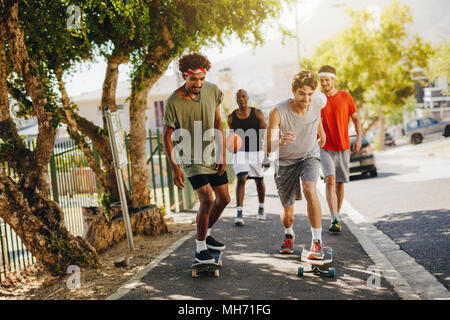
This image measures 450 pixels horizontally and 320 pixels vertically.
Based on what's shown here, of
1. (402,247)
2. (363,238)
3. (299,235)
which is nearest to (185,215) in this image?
(299,235)

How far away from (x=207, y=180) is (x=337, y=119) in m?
2.43

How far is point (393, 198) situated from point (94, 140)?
581cm

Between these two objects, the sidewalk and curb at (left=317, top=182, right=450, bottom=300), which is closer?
curb at (left=317, top=182, right=450, bottom=300)

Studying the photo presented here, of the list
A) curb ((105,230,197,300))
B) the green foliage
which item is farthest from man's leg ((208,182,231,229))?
the green foliage

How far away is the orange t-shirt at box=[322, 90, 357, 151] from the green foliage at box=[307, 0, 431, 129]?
3078 cm

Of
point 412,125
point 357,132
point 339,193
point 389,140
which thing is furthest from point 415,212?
point 389,140

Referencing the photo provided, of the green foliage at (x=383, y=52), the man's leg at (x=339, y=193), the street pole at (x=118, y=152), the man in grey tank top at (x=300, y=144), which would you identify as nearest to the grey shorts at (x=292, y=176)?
the man in grey tank top at (x=300, y=144)

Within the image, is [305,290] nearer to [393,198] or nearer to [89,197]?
[89,197]

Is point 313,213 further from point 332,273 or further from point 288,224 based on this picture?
point 288,224

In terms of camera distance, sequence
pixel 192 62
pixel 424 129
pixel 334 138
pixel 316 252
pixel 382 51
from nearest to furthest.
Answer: pixel 316 252 → pixel 192 62 → pixel 334 138 → pixel 382 51 → pixel 424 129

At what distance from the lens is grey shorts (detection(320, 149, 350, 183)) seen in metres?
6.58

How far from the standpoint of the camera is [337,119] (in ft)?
21.6

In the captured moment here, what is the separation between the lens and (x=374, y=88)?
39000 mm

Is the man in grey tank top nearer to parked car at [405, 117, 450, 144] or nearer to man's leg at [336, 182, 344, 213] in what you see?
man's leg at [336, 182, 344, 213]
